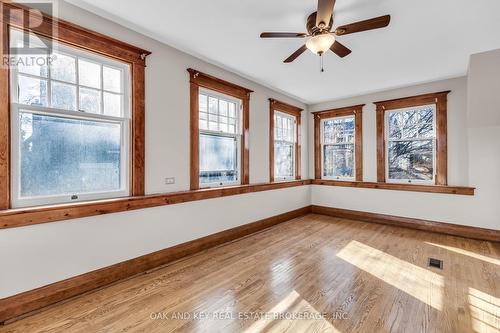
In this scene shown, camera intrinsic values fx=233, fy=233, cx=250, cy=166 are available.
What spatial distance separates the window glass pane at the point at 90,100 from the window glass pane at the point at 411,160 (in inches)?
204

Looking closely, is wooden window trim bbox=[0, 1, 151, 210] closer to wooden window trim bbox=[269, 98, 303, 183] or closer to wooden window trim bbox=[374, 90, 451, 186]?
wooden window trim bbox=[269, 98, 303, 183]

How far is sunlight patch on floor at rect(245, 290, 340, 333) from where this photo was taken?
1.82 m

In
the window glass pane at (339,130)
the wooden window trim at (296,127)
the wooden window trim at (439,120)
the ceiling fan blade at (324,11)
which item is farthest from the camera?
the window glass pane at (339,130)

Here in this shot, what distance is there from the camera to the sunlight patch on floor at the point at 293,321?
1.82 meters

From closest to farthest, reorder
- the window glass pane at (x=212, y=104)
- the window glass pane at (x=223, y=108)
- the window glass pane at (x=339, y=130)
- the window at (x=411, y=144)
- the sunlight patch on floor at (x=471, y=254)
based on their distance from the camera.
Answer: the sunlight patch on floor at (x=471, y=254), the window glass pane at (x=212, y=104), the window glass pane at (x=223, y=108), the window at (x=411, y=144), the window glass pane at (x=339, y=130)

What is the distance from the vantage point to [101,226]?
2408 millimetres

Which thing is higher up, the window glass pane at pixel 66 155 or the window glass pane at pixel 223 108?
the window glass pane at pixel 223 108

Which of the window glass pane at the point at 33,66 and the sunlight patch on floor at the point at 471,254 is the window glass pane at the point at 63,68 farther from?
the sunlight patch on floor at the point at 471,254

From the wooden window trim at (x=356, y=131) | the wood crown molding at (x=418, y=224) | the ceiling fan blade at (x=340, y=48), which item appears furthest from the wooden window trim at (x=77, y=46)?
the wood crown molding at (x=418, y=224)

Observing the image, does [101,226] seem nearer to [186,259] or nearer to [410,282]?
[186,259]

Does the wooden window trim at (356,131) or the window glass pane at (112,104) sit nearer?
the window glass pane at (112,104)

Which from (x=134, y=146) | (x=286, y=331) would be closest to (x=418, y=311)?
(x=286, y=331)

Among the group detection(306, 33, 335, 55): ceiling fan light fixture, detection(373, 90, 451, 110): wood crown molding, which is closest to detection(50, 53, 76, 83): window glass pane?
detection(306, 33, 335, 55): ceiling fan light fixture

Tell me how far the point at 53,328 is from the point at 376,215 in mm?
5266
